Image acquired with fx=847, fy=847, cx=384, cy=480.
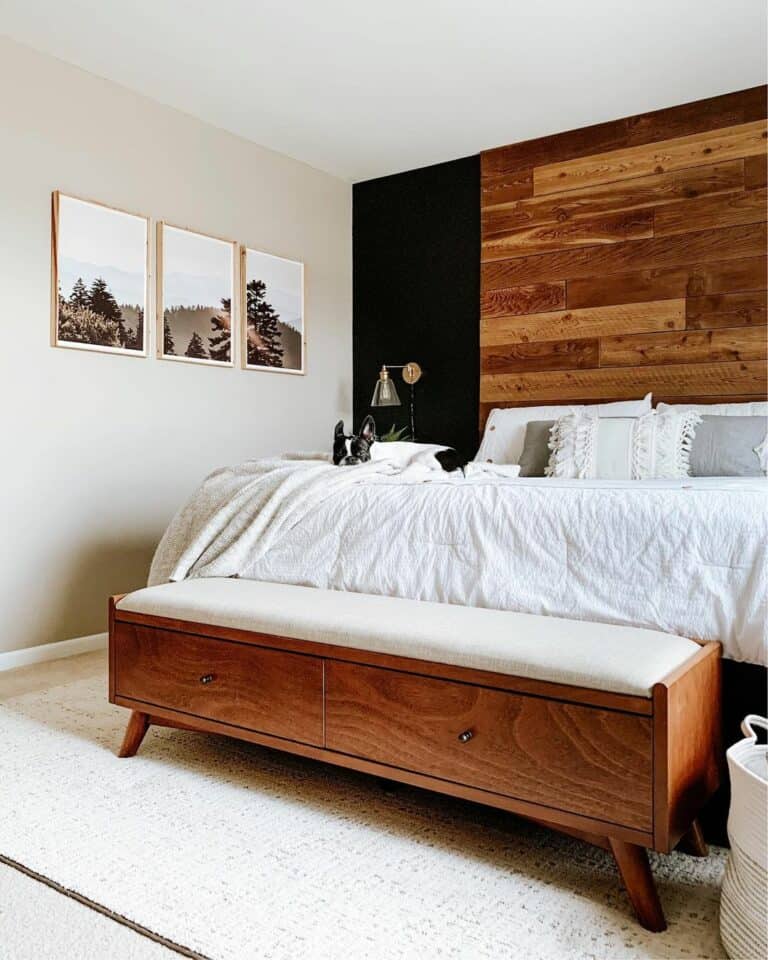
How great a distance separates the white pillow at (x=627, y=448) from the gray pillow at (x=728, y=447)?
4cm

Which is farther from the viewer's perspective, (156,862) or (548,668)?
(156,862)

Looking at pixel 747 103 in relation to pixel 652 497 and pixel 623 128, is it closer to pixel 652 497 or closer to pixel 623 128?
pixel 623 128

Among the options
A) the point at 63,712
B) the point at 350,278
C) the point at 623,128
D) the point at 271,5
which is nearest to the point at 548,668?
the point at 63,712

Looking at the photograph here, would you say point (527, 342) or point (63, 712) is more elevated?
point (527, 342)

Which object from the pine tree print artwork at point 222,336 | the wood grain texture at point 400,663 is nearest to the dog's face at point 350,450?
the wood grain texture at point 400,663

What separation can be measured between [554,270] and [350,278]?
1.35 m

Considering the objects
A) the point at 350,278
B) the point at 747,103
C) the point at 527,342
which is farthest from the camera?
the point at 350,278

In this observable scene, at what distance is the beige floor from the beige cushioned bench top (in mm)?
706

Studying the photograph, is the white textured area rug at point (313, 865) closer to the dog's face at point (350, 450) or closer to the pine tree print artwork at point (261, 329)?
the dog's face at point (350, 450)

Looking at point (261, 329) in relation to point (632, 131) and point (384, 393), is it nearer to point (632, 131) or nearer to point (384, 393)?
point (384, 393)

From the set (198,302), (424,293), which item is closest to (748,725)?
(198,302)

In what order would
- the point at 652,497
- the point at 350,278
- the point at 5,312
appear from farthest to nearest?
the point at 350,278 → the point at 5,312 → the point at 652,497

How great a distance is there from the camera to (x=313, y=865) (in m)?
1.76

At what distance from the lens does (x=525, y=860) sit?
5.83 feet
